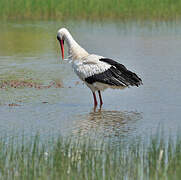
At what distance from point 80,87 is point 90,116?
1951 mm

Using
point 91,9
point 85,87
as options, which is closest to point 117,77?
point 85,87

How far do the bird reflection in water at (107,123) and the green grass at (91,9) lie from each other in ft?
35.0

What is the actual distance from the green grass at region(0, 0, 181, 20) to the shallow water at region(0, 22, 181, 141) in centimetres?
92

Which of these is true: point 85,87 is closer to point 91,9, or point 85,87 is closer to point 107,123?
point 107,123

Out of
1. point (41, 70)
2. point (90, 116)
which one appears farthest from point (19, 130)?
point (41, 70)

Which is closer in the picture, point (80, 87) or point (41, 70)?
point (80, 87)

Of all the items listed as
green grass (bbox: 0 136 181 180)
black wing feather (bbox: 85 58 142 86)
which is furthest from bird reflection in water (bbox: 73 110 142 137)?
green grass (bbox: 0 136 181 180)

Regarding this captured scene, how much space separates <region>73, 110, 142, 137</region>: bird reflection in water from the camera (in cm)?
→ 811

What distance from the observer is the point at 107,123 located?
8.70m

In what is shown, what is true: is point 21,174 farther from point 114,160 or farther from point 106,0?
point 106,0

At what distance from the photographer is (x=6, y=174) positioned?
5.82m

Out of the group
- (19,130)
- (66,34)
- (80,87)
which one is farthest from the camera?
(80,87)

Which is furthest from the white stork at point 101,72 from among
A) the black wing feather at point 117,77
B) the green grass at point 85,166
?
the green grass at point 85,166

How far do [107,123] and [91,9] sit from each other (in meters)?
11.6
